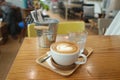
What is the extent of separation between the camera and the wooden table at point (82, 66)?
800 millimetres

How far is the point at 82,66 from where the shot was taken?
0.89 meters

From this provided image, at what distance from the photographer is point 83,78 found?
795 millimetres

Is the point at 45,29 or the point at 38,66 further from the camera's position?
the point at 45,29

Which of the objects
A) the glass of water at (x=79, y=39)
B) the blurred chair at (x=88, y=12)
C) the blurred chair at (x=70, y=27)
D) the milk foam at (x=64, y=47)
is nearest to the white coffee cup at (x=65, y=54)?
the milk foam at (x=64, y=47)

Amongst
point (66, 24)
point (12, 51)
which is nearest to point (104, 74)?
point (66, 24)

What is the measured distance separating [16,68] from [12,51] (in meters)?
2.23

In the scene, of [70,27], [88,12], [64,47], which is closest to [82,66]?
[64,47]

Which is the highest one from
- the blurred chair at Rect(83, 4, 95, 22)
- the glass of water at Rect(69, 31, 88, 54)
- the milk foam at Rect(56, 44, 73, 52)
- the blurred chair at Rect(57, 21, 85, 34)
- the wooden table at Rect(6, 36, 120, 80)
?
the milk foam at Rect(56, 44, 73, 52)

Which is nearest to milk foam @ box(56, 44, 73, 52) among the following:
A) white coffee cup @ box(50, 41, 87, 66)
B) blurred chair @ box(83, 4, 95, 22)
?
white coffee cup @ box(50, 41, 87, 66)

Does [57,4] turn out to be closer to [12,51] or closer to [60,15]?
[60,15]

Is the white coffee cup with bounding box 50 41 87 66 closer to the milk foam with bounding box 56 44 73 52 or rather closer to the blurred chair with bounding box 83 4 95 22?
the milk foam with bounding box 56 44 73 52

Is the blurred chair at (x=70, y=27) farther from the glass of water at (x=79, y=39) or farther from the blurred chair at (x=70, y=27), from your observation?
the glass of water at (x=79, y=39)

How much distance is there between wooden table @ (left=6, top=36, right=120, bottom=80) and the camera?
31.5 inches

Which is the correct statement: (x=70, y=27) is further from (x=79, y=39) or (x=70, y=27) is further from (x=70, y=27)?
(x=79, y=39)
